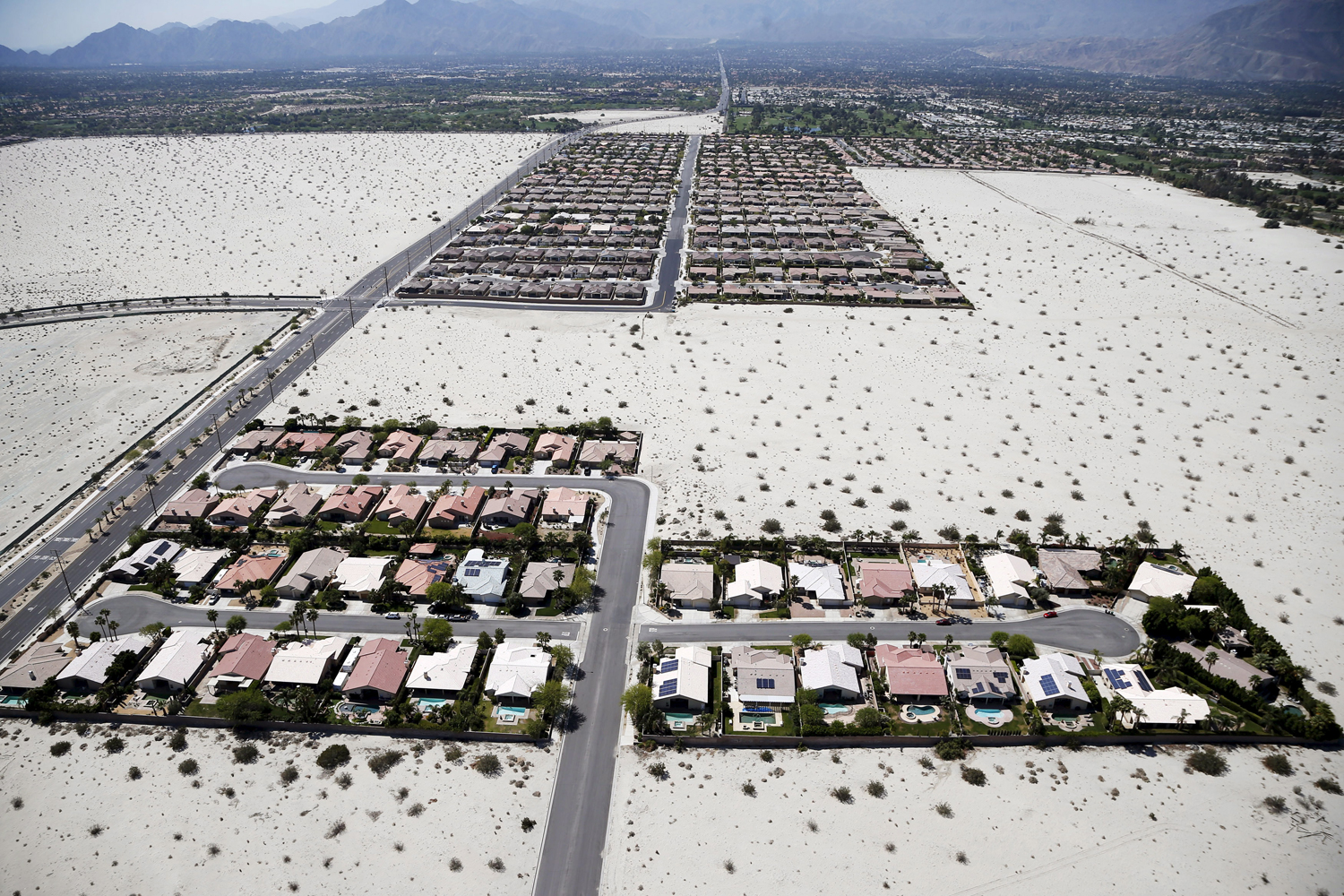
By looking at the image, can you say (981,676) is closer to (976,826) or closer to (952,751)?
(952,751)

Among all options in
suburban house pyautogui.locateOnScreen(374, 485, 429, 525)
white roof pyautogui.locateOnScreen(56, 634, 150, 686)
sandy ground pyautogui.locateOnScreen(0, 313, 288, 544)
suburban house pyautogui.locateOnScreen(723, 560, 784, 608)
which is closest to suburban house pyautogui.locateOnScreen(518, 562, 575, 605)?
suburban house pyautogui.locateOnScreen(723, 560, 784, 608)

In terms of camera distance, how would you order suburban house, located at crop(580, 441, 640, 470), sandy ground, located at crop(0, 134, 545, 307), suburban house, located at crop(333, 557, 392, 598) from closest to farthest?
suburban house, located at crop(333, 557, 392, 598), suburban house, located at crop(580, 441, 640, 470), sandy ground, located at crop(0, 134, 545, 307)

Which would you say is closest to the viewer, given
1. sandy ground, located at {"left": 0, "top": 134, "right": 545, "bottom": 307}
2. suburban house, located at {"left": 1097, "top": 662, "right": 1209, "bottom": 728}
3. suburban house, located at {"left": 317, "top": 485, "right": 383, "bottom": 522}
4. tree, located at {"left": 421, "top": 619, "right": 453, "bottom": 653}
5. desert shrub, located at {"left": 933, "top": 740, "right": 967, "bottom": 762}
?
desert shrub, located at {"left": 933, "top": 740, "right": 967, "bottom": 762}

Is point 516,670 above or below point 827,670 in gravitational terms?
above

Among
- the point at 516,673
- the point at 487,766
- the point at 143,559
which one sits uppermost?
the point at 143,559

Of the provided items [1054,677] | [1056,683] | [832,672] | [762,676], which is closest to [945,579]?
[1054,677]

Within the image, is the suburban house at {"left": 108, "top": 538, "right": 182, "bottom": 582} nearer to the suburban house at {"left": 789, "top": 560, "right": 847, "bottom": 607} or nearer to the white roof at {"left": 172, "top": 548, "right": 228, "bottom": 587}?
the white roof at {"left": 172, "top": 548, "right": 228, "bottom": 587}

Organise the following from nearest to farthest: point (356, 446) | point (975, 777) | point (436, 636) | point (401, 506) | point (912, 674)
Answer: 1. point (975, 777)
2. point (912, 674)
3. point (436, 636)
4. point (401, 506)
5. point (356, 446)
